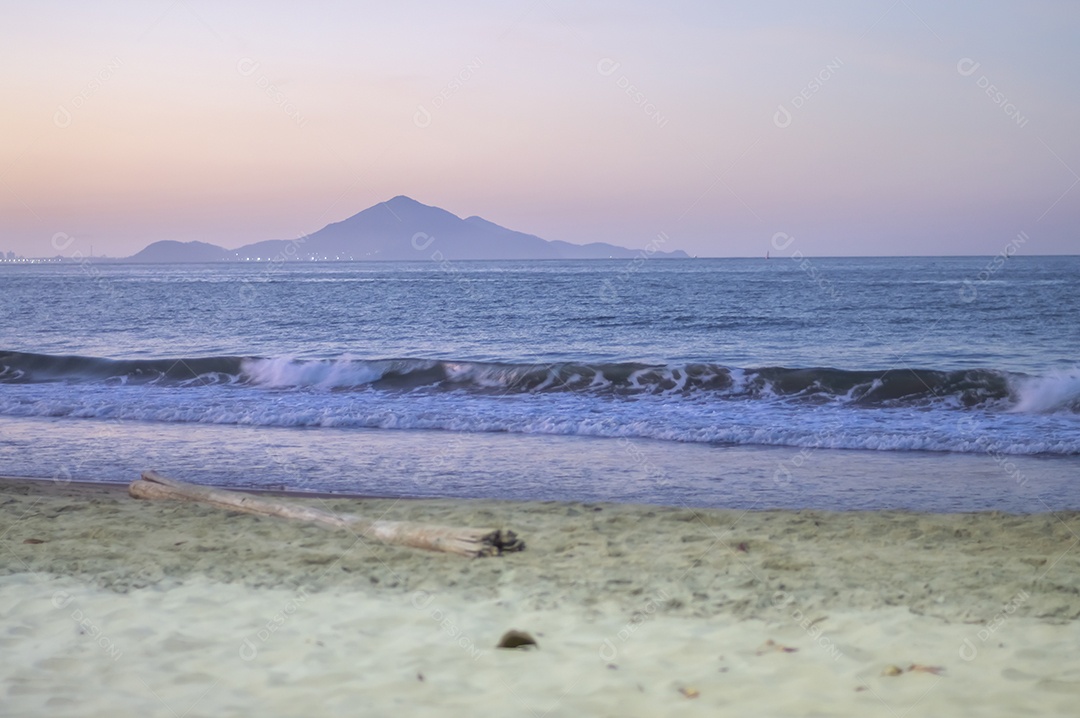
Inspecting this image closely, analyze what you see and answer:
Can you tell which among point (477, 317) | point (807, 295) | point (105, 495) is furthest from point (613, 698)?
point (807, 295)

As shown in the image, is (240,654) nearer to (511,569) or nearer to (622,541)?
(511,569)

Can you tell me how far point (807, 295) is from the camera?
175ft

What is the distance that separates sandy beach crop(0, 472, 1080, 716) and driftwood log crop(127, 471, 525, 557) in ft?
0.51

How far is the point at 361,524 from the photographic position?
24.4 feet

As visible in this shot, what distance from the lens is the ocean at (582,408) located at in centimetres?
1070

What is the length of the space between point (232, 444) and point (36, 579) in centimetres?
724

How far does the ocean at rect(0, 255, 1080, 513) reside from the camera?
10.7 metres

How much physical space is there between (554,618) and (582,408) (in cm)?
1119

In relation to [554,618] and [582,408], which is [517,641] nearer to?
[554,618]

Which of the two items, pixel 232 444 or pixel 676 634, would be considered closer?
pixel 676 634
